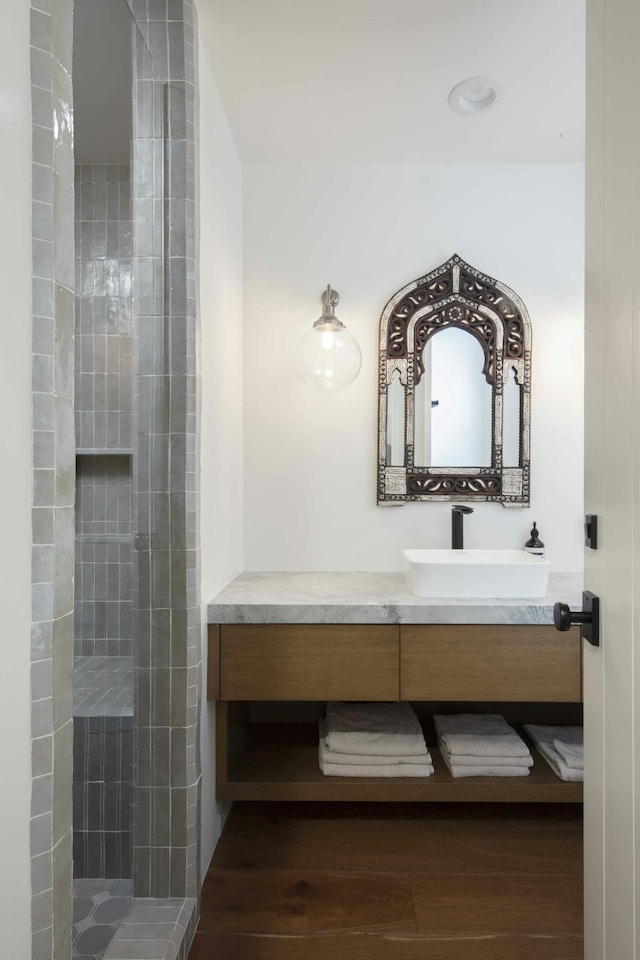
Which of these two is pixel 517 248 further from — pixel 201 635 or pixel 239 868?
pixel 239 868

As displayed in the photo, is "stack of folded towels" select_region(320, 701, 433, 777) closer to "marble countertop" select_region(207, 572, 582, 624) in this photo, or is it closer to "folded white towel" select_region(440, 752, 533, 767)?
"folded white towel" select_region(440, 752, 533, 767)

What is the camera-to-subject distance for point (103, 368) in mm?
2461

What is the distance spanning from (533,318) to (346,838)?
2.04 meters

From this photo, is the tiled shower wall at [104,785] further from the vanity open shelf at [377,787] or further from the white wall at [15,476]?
the white wall at [15,476]

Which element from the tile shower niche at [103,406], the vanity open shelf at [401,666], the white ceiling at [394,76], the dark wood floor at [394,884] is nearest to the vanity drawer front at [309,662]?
the vanity open shelf at [401,666]

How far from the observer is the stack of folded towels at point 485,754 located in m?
1.94

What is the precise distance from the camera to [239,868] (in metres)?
1.82

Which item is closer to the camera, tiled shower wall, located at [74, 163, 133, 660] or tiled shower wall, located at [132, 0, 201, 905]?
tiled shower wall, located at [132, 0, 201, 905]

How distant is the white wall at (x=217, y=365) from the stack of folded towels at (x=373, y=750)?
15.5 inches

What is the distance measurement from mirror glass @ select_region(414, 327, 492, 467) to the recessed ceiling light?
758 mm

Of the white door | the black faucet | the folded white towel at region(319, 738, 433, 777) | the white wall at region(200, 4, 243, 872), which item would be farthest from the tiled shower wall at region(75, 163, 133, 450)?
the white door

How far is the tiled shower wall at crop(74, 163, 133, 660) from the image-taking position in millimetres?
2447

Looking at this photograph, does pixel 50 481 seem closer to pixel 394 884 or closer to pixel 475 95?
pixel 394 884

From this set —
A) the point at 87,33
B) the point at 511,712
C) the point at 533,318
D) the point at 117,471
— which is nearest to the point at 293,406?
the point at 117,471
